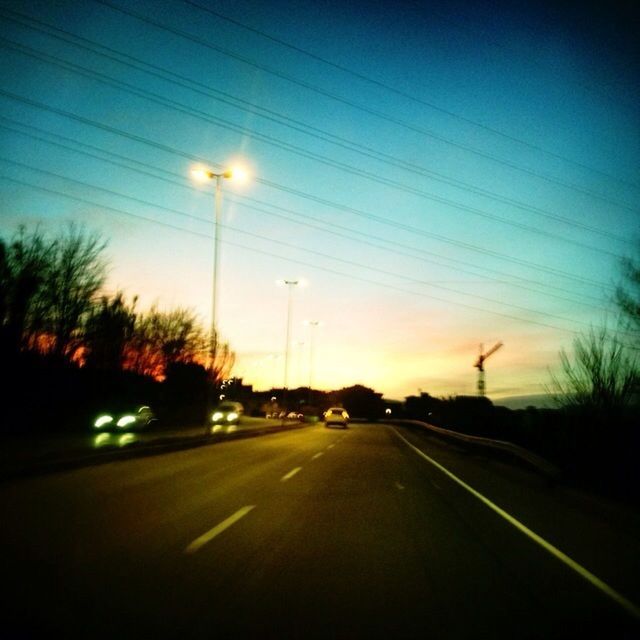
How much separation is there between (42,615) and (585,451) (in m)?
15.1


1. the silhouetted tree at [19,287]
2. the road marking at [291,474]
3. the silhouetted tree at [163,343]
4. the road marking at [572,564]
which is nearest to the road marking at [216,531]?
the road marking at [291,474]

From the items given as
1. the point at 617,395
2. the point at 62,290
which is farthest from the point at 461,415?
the point at 62,290

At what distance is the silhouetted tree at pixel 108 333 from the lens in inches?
1309

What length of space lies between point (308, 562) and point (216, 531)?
185 centimetres

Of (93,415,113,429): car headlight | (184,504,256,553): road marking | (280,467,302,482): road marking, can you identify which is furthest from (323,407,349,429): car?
(184,504,256,553): road marking

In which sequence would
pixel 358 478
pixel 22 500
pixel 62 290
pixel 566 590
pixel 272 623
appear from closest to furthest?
pixel 272 623 → pixel 566 590 → pixel 22 500 → pixel 358 478 → pixel 62 290

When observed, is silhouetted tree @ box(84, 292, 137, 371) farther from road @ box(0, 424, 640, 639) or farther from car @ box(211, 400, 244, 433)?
road @ box(0, 424, 640, 639)

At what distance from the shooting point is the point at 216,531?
7605 millimetres

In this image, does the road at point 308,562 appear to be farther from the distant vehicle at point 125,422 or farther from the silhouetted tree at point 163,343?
the silhouetted tree at point 163,343

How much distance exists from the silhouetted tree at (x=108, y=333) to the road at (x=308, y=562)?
22.8 m

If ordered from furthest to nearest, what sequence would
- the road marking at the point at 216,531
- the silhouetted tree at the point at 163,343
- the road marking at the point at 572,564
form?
1. the silhouetted tree at the point at 163,343
2. the road marking at the point at 216,531
3. the road marking at the point at 572,564

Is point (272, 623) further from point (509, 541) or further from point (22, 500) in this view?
point (22, 500)

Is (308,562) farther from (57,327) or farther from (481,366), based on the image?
(481,366)

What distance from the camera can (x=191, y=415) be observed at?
174 ft
